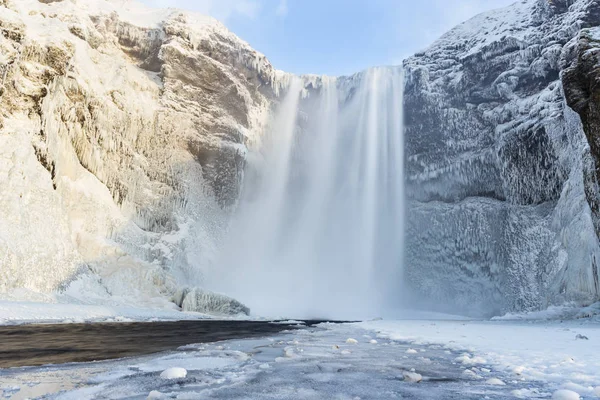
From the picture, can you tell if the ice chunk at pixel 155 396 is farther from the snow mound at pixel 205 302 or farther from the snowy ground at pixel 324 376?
the snow mound at pixel 205 302

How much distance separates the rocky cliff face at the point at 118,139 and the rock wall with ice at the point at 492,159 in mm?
19318

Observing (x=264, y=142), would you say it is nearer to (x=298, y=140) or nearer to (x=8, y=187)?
(x=298, y=140)

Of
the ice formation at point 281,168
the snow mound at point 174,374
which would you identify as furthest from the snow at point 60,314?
the snow mound at point 174,374

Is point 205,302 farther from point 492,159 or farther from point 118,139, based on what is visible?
point 492,159

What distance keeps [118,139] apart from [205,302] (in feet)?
53.3

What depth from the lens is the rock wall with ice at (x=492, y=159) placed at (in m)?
34.1

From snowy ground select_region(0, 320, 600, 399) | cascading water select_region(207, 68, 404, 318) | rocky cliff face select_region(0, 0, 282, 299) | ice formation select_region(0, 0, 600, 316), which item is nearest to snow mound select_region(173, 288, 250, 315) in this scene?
ice formation select_region(0, 0, 600, 316)

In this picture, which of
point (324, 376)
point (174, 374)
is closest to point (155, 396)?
point (174, 374)

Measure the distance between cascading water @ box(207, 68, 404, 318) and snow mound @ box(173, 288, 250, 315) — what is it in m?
11.7

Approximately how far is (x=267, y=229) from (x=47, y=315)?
89.1 feet

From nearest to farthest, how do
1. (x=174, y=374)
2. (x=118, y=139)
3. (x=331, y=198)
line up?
(x=174, y=374) → (x=118, y=139) → (x=331, y=198)

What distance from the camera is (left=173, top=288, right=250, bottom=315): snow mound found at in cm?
2770

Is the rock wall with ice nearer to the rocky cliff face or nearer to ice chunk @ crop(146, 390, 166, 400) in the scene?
the rocky cliff face

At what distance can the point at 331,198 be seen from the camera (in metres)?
46.7
